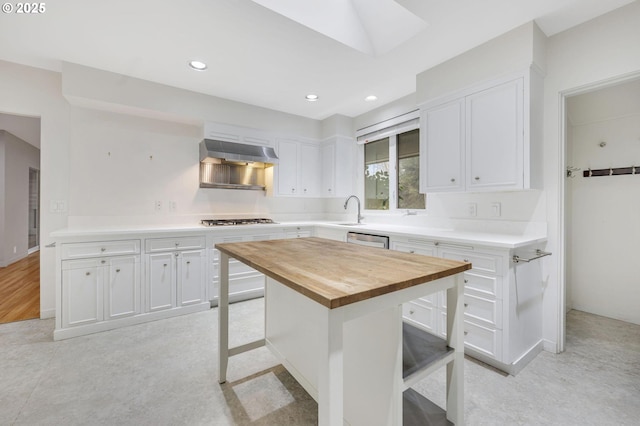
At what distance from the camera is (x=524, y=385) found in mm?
1823

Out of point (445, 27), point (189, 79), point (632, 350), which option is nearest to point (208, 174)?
point (189, 79)

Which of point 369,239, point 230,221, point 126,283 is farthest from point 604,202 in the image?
point 126,283

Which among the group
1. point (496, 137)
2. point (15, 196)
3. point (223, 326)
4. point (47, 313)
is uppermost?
point (496, 137)

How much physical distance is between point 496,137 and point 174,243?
10.7ft

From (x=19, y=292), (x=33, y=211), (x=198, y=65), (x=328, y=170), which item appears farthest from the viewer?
(x=33, y=211)

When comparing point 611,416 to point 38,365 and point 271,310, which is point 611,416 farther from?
point 38,365

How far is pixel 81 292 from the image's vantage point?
2.50 metres

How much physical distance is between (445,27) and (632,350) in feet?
9.89

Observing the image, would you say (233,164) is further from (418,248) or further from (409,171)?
(418,248)

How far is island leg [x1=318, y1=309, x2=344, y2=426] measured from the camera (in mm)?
827

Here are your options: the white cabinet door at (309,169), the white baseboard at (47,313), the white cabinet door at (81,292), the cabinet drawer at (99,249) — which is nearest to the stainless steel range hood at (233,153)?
the white cabinet door at (309,169)

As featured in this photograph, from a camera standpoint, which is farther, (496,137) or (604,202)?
(604,202)

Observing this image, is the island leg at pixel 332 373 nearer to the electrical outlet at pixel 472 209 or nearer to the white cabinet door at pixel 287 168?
the electrical outlet at pixel 472 209

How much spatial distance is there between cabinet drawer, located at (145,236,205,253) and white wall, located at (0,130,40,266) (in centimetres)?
448
